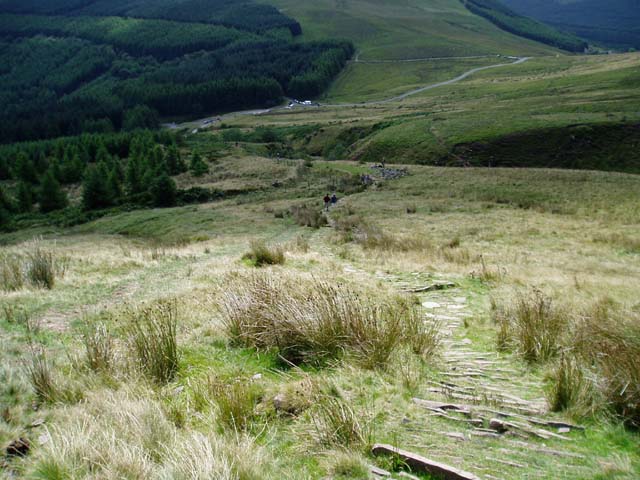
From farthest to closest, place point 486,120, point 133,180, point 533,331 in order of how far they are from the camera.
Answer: point 486,120 → point 133,180 → point 533,331

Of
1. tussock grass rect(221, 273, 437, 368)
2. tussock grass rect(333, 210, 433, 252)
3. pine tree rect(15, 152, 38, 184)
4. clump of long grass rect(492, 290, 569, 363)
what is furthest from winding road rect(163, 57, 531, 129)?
tussock grass rect(221, 273, 437, 368)

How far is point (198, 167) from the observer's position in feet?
213

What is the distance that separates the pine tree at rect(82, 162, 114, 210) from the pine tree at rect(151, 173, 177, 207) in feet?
29.6

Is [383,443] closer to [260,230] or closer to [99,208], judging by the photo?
[260,230]

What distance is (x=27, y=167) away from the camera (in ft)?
252

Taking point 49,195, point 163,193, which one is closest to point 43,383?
point 163,193

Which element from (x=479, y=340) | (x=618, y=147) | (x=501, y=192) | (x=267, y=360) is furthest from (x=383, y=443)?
(x=618, y=147)

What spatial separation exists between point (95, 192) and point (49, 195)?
32.3 ft

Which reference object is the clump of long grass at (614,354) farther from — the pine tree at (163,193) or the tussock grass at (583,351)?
the pine tree at (163,193)

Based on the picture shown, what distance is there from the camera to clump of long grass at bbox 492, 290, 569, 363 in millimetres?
5465

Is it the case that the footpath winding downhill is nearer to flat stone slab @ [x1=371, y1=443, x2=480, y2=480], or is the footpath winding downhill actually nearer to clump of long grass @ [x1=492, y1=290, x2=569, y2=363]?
flat stone slab @ [x1=371, y1=443, x2=480, y2=480]

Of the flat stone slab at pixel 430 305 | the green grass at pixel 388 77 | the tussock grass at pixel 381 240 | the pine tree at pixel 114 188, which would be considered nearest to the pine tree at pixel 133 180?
the pine tree at pixel 114 188

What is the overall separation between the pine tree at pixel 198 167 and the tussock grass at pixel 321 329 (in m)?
60.9

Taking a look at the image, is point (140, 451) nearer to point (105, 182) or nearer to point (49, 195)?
point (105, 182)
